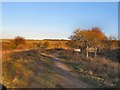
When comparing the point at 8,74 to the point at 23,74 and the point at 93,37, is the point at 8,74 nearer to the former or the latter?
the point at 23,74

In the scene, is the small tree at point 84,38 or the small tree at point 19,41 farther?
the small tree at point 19,41

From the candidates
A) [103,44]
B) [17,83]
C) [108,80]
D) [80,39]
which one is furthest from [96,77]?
[103,44]

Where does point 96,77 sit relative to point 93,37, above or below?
below

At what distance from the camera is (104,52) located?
32219mm

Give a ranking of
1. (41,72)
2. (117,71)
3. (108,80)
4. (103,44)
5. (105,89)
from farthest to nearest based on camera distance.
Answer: (103,44), (117,71), (41,72), (108,80), (105,89)

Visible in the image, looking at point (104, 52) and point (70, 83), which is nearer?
point (70, 83)

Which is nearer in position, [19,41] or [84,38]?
[84,38]

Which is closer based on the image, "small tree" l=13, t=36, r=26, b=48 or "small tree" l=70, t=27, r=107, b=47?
"small tree" l=70, t=27, r=107, b=47

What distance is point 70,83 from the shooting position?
1362cm

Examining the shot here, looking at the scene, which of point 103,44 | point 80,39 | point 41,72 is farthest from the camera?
point 103,44

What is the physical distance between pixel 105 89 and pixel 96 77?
241 centimetres

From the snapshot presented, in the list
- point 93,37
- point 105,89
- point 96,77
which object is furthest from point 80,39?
point 105,89

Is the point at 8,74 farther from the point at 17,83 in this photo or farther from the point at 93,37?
the point at 93,37

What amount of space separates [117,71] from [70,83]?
4.96 m
